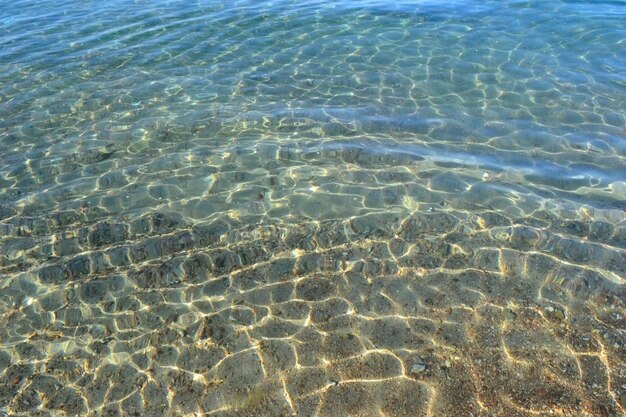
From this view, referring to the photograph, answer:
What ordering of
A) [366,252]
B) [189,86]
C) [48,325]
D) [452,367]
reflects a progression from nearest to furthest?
[452,367], [48,325], [366,252], [189,86]

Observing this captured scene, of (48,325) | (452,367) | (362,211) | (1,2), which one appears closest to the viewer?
(452,367)

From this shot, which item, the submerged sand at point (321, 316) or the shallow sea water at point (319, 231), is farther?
the shallow sea water at point (319, 231)

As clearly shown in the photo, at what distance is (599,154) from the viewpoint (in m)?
9.53

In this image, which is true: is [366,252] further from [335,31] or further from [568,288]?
[335,31]

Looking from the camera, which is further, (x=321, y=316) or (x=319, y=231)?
(x=319, y=231)

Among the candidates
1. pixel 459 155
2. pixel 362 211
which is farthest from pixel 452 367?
pixel 459 155

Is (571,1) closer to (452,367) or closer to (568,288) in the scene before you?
(568,288)

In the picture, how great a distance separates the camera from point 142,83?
13430 millimetres

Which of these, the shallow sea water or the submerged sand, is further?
the shallow sea water

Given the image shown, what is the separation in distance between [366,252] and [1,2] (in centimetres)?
2451

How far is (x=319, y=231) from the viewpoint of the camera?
7883mm

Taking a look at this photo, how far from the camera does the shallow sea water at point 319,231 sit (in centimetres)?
552

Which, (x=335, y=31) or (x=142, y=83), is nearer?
(x=142, y=83)

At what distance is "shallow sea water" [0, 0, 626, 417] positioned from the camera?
18.1 feet
